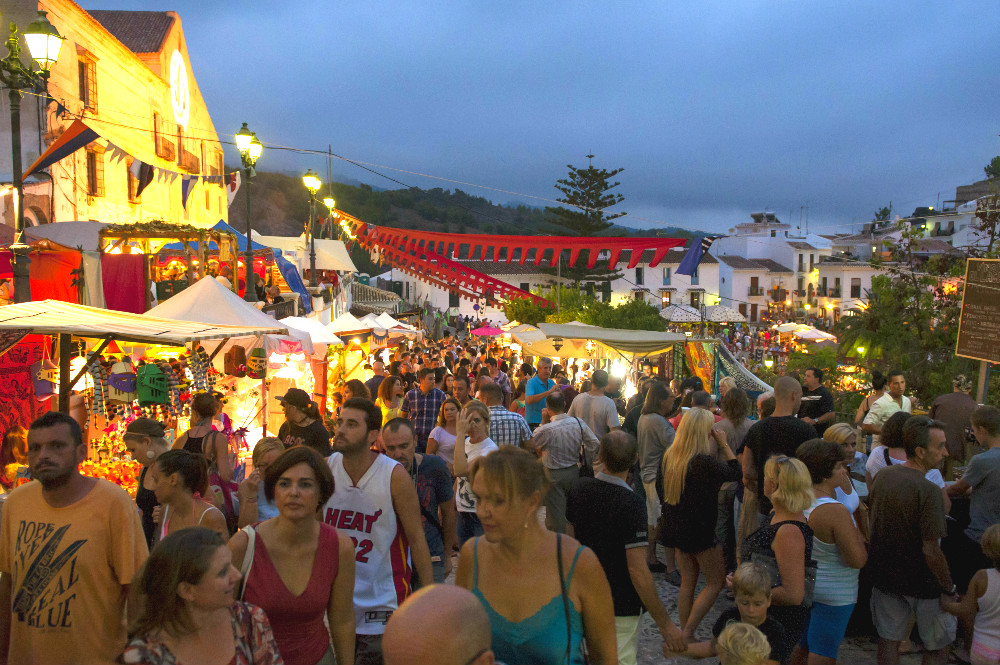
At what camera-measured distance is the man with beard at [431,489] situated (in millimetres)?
4574

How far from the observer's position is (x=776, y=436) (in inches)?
226

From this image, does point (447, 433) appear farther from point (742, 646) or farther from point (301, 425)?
point (742, 646)

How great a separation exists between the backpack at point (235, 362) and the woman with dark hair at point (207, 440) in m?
3.45

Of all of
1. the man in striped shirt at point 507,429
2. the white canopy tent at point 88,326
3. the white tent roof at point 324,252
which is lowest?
the man in striped shirt at point 507,429

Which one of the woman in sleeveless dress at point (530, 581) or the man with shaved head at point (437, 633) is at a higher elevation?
the man with shaved head at point (437, 633)

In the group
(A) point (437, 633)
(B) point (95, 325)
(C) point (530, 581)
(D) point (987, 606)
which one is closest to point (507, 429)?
(B) point (95, 325)

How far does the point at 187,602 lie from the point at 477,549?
0.93 metres

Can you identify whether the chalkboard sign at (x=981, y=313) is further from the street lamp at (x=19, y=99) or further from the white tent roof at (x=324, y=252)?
A: the white tent roof at (x=324, y=252)

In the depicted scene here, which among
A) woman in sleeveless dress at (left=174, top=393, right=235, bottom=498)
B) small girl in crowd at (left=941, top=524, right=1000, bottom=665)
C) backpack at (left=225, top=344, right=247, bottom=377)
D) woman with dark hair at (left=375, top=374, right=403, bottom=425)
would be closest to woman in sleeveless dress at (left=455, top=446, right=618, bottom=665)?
small girl in crowd at (left=941, top=524, right=1000, bottom=665)

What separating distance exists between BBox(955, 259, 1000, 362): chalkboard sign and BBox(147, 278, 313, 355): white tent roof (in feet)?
27.3

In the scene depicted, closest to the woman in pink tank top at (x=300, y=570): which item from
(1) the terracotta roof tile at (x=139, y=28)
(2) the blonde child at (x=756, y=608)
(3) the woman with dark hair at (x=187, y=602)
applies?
(3) the woman with dark hair at (x=187, y=602)

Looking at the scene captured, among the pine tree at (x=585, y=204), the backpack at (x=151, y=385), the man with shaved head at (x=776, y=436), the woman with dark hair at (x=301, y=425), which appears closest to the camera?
the man with shaved head at (x=776, y=436)

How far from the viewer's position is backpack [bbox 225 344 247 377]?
955 cm

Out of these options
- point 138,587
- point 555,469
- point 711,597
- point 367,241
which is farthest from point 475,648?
point 367,241
